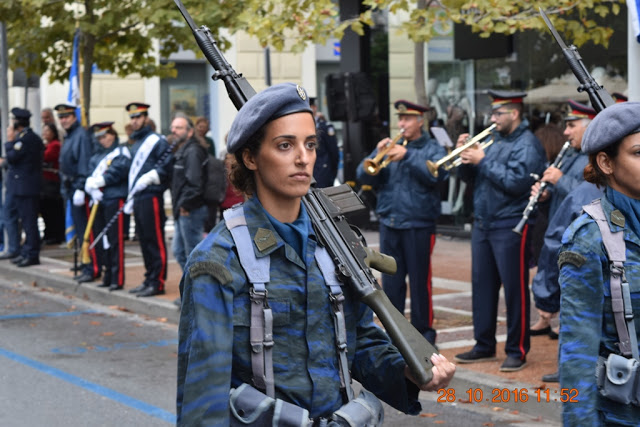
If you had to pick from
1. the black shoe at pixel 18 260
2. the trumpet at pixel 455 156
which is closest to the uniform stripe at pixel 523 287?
the trumpet at pixel 455 156

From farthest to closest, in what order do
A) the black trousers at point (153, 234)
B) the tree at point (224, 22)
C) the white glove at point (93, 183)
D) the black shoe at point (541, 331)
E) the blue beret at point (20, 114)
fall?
the blue beret at point (20, 114)
the white glove at point (93, 183)
the black trousers at point (153, 234)
the tree at point (224, 22)
the black shoe at point (541, 331)

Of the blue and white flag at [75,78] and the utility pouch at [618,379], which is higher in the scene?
the blue and white flag at [75,78]

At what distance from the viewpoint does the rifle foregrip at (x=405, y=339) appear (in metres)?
2.87

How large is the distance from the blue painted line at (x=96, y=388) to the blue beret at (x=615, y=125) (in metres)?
4.16

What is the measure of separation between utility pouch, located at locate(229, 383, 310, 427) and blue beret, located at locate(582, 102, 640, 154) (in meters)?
1.41

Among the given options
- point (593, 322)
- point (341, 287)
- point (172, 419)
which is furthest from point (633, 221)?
point (172, 419)

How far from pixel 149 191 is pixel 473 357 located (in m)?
5.04

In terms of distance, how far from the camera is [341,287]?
2.97 metres

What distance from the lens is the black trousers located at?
1185 centimetres

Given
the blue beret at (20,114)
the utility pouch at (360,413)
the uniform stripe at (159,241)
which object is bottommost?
the uniform stripe at (159,241)

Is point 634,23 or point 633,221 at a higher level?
point 634,23

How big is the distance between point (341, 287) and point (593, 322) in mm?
849

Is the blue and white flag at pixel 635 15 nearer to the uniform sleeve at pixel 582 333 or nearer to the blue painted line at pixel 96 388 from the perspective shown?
the uniform sleeve at pixel 582 333

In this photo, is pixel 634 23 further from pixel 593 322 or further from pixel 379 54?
pixel 379 54
